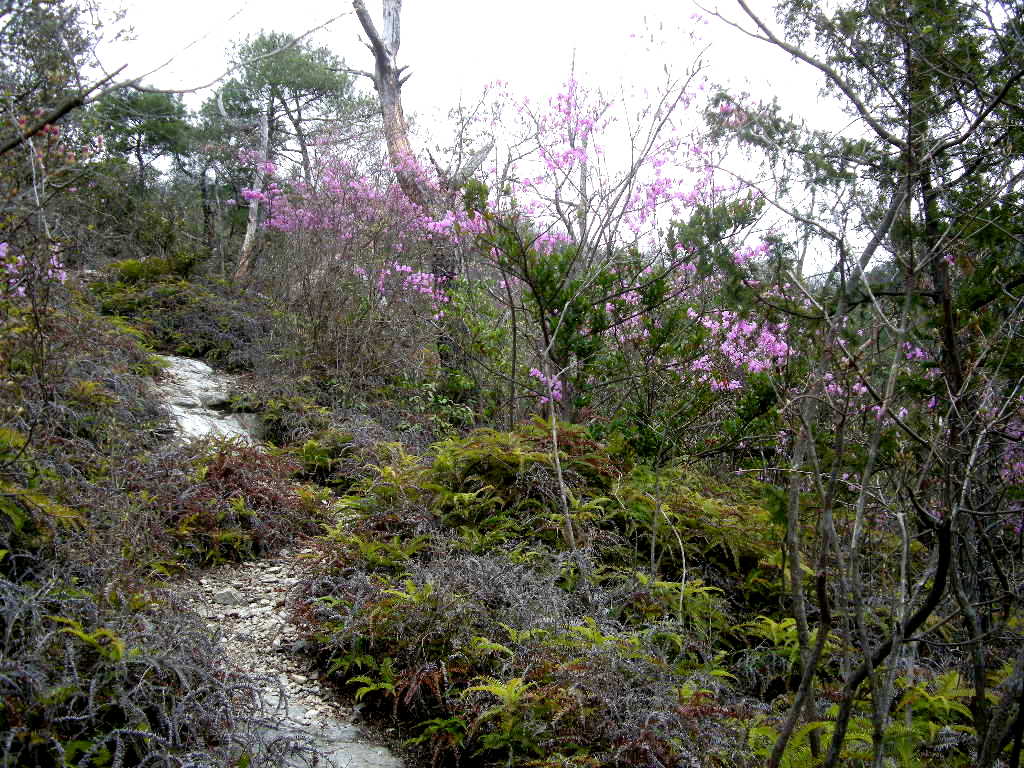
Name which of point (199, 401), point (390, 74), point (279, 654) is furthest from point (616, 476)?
point (390, 74)

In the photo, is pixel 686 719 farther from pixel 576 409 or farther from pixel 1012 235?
pixel 576 409

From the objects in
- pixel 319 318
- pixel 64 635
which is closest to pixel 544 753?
pixel 64 635

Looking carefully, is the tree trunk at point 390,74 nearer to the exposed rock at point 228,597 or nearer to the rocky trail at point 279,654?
the rocky trail at point 279,654

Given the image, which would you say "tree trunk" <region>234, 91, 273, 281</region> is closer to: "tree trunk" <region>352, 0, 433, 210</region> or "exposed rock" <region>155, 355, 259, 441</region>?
"tree trunk" <region>352, 0, 433, 210</region>

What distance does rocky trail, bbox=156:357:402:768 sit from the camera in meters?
2.44

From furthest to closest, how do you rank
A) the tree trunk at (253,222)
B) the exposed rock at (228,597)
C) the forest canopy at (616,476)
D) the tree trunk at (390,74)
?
the tree trunk at (253,222), the tree trunk at (390,74), the exposed rock at (228,597), the forest canopy at (616,476)

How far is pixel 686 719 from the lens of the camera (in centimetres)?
223

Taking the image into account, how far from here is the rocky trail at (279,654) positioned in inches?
96.0

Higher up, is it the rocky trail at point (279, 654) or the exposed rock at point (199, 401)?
the exposed rock at point (199, 401)

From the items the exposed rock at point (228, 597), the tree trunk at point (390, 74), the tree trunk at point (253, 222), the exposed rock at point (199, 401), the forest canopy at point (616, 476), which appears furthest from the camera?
the tree trunk at point (253, 222)

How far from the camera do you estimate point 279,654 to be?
3.10 metres

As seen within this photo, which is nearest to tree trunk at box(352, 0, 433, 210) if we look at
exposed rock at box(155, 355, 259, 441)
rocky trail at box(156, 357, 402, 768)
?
exposed rock at box(155, 355, 259, 441)

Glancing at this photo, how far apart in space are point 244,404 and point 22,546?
3890mm

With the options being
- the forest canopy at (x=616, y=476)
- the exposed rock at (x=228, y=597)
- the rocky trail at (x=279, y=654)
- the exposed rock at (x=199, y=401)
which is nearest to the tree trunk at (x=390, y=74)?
the forest canopy at (x=616, y=476)
